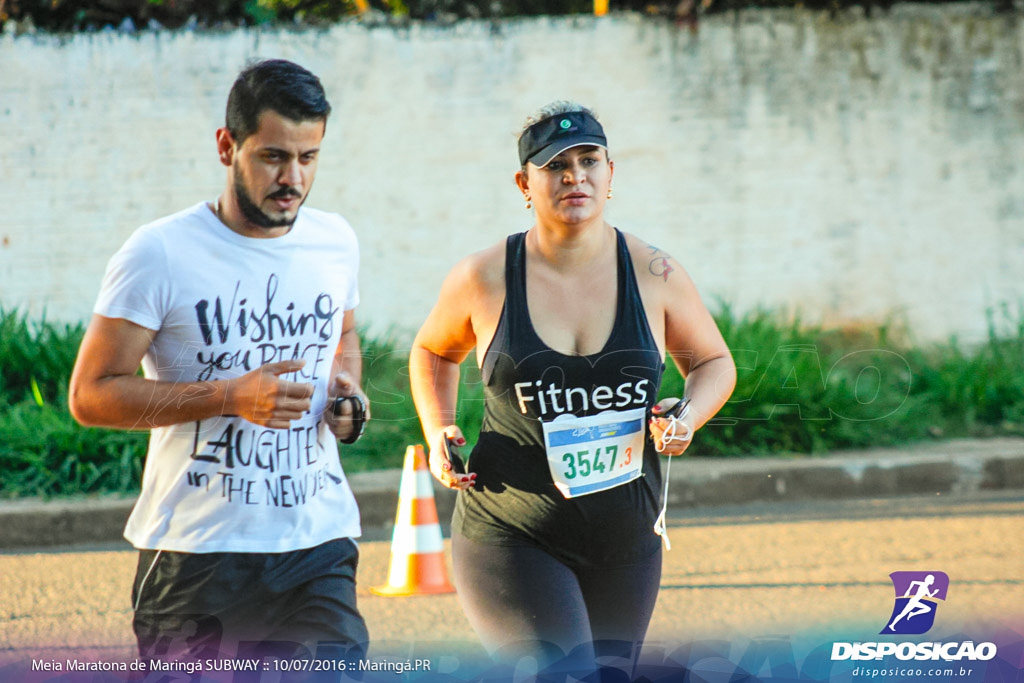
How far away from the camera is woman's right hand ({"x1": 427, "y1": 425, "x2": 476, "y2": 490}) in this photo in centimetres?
262

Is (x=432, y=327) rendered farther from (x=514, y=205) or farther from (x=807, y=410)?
(x=514, y=205)

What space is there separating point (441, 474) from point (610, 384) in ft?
1.46

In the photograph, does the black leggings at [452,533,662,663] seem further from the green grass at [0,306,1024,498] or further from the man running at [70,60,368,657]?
the green grass at [0,306,1024,498]

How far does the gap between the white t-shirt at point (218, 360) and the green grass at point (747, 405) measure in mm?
3215

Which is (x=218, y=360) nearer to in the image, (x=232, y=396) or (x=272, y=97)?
(x=232, y=396)

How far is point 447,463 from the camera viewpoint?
265 centimetres

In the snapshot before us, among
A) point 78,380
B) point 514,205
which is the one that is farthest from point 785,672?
point 514,205

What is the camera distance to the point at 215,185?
8.03m

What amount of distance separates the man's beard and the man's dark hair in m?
0.10

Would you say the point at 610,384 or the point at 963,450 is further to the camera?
the point at 963,450

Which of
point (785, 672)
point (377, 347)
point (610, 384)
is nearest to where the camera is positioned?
point (610, 384)

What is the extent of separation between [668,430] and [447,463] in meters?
0.52

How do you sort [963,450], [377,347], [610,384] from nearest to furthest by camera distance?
[610,384]
[963,450]
[377,347]

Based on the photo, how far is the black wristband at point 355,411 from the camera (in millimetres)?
2561
